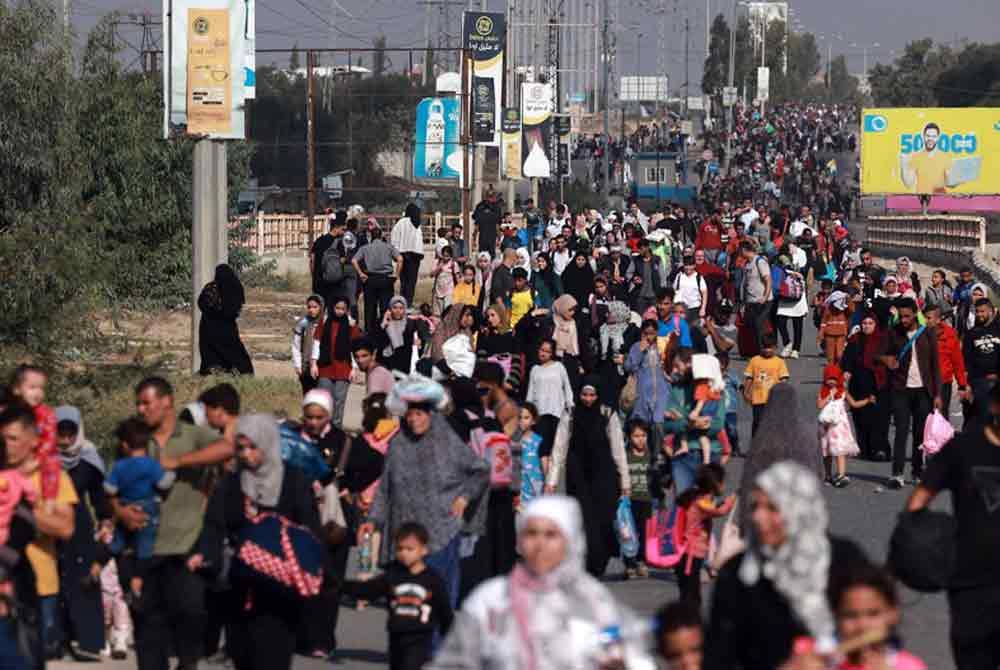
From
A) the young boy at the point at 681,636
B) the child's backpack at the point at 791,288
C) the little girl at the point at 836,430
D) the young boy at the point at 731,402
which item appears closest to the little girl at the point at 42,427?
the young boy at the point at 681,636

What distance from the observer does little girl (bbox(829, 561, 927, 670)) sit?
5.82m

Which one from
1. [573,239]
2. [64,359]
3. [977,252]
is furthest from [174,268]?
[977,252]

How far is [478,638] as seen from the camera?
6.33 m

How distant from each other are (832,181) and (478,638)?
81400 millimetres

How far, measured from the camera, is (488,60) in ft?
176

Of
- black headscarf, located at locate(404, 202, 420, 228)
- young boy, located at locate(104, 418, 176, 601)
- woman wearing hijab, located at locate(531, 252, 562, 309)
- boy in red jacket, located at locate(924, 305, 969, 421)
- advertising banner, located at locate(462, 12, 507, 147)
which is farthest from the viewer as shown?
advertising banner, located at locate(462, 12, 507, 147)

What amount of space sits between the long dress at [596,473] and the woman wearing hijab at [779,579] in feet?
23.2

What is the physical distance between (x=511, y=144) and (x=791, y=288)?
3330 cm

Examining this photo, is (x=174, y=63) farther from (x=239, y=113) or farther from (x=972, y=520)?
(x=972, y=520)

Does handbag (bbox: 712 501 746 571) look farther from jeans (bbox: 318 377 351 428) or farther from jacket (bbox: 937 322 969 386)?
jacket (bbox: 937 322 969 386)

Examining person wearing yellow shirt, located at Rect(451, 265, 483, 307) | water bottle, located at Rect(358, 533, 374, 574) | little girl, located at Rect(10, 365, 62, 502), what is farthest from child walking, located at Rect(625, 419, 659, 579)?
person wearing yellow shirt, located at Rect(451, 265, 483, 307)

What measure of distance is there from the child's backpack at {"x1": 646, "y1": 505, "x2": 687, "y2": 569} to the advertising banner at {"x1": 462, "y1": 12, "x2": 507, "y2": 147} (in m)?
39.2

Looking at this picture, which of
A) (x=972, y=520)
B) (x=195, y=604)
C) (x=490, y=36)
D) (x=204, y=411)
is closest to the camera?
(x=972, y=520)

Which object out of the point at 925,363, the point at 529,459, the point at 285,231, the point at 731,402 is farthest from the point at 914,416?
the point at 285,231
